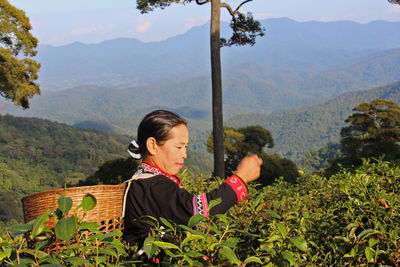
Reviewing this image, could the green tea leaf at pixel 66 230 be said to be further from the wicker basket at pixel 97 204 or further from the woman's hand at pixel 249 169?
the woman's hand at pixel 249 169

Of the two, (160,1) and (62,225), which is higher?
(160,1)

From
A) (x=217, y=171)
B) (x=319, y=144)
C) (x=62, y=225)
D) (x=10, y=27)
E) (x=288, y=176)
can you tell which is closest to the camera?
(x=62, y=225)

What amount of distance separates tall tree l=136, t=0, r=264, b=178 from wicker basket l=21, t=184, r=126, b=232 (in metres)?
6.52

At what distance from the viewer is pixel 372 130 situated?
20.3 m

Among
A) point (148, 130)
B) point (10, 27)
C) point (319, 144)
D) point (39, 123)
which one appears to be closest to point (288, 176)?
point (10, 27)

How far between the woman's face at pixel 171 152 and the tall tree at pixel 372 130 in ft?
61.9

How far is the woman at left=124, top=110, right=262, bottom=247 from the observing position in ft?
5.48

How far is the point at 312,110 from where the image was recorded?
571 ft

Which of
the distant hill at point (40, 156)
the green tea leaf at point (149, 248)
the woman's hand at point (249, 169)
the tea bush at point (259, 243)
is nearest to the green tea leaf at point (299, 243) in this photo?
the tea bush at point (259, 243)

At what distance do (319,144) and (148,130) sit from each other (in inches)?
5741

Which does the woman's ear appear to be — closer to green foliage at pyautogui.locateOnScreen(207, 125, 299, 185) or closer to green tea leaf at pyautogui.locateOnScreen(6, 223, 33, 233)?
green tea leaf at pyautogui.locateOnScreen(6, 223, 33, 233)

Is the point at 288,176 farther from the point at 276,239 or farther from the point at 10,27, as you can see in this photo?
the point at 276,239

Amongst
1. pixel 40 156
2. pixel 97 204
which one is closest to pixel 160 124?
pixel 97 204

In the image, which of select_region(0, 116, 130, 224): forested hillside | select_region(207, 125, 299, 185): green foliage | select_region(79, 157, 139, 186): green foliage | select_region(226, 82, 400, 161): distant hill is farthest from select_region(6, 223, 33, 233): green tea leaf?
select_region(226, 82, 400, 161): distant hill
